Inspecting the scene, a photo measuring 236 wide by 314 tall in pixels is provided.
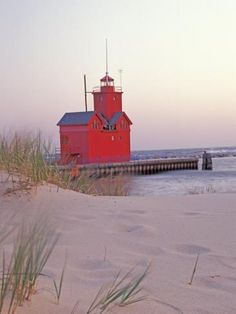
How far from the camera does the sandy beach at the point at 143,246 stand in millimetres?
1956

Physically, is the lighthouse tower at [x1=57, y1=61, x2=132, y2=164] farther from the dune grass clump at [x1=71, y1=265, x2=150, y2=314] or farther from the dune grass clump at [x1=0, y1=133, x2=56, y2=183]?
the dune grass clump at [x1=71, y1=265, x2=150, y2=314]

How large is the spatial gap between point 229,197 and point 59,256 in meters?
2.94

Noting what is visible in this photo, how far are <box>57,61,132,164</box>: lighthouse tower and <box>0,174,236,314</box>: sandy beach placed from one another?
27645 mm

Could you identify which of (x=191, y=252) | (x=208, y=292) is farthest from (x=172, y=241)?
(x=208, y=292)

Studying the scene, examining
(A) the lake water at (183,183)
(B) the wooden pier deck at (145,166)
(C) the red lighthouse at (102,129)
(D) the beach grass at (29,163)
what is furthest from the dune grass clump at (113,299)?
(C) the red lighthouse at (102,129)

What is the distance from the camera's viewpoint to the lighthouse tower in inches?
1292

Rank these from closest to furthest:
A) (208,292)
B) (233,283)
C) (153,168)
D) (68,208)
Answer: (208,292) < (233,283) < (68,208) < (153,168)

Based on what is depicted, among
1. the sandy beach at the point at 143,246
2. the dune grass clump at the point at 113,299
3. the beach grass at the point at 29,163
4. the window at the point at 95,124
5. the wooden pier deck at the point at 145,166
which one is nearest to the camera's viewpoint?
the dune grass clump at the point at 113,299

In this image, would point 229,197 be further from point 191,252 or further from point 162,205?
point 191,252

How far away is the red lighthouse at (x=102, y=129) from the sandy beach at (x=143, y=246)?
90.7 feet

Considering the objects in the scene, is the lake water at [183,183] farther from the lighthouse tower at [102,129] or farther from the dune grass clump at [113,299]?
the dune grass clump at [113,299]

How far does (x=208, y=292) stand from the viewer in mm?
2102

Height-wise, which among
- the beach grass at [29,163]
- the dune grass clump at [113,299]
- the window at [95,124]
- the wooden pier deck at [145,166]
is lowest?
the wooden pier deck at [145,166]

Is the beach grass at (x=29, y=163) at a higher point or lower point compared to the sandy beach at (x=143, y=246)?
higher
